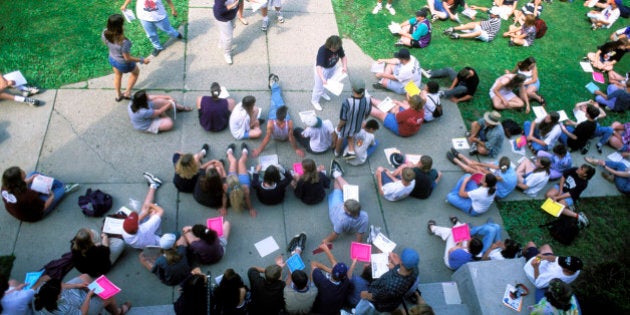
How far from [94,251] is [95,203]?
1.12 meters

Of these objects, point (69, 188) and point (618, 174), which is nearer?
point (69, 188)

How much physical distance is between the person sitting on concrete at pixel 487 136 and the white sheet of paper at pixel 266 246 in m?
4.30

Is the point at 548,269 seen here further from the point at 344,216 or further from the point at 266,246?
the point at 266,246

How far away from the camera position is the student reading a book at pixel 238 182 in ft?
21.1

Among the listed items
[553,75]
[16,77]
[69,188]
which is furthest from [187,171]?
[553,75]

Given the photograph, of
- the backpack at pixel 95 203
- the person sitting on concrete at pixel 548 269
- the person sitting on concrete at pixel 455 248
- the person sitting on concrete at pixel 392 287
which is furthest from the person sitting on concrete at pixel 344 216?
the backpack at pixel 95 203

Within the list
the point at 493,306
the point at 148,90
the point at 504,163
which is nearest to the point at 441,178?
the point at 504,163

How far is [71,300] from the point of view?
199 inches

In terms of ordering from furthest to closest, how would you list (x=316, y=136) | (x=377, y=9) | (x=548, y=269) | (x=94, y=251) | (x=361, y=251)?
(x=377, y=9)
(x=316, y=136)
(x=361, y=251)
(x=548, y=269)
(x=94, y=251)

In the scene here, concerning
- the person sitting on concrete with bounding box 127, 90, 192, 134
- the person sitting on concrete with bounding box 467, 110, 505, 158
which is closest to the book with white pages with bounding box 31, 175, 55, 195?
the person sitting on concrete with bounding box 127, 90, 192, 134

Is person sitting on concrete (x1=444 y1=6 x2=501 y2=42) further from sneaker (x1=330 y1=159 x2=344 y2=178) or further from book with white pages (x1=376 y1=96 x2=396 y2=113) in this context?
sneaker (x1=330 y1=159 x2=344 y2=178)

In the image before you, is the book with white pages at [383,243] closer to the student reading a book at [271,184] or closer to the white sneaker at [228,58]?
the student reading a book at [271,184]

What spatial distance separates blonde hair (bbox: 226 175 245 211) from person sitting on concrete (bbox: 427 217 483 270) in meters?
3.13

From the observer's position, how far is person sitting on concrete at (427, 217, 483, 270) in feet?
20.7
